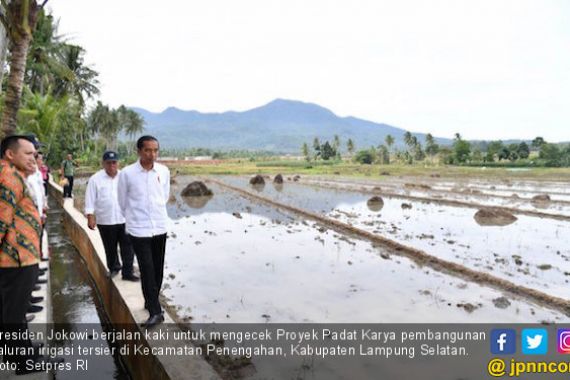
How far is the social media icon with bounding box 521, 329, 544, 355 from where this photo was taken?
13.8ft

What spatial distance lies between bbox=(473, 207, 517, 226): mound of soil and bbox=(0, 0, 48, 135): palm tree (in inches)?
452

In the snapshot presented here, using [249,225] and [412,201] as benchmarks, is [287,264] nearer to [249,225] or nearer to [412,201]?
[249,225]

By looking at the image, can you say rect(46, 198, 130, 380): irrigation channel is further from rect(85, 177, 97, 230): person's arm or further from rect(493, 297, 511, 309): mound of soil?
rect(493, 297, 511, 309): mound of soil

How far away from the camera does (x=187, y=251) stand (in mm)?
8297

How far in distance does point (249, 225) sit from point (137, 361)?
8095 millimetres

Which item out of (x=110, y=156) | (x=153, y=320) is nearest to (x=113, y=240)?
(x=110, y=156)

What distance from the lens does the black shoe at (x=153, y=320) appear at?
345cm

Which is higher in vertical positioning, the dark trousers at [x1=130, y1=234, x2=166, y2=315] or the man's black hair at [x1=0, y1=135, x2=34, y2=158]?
the man's black hair at [x1=0, y1=135, x2=34, y2=158]

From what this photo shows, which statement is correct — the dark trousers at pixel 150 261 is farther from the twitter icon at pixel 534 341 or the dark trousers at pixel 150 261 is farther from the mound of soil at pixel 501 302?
the mound of soil at pixel 501 302

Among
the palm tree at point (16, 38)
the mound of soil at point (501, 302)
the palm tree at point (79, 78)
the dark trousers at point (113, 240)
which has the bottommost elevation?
the mound of soil at point (501, 302)

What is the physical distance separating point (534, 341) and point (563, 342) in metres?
0.29

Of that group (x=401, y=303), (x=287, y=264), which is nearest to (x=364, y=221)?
(x=287, y=264)

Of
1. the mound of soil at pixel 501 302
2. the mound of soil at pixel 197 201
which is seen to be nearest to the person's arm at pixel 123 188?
the mound of soil at pixel 501 302

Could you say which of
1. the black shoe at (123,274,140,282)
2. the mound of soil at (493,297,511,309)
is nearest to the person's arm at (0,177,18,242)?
the black shoe at (123,274,140,282)
